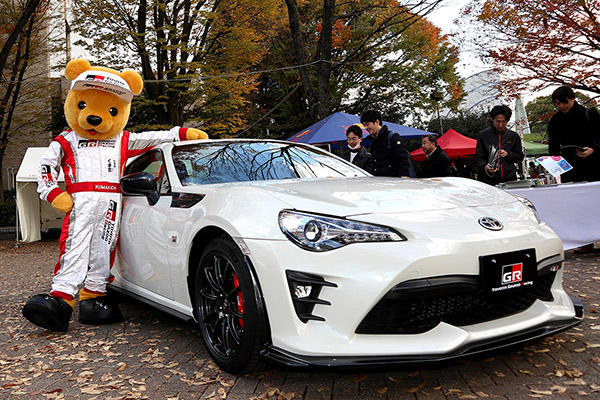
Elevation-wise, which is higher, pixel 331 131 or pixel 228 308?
pixel 331 131

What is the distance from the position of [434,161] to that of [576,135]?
1.76 m

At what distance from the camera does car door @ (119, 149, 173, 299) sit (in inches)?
135

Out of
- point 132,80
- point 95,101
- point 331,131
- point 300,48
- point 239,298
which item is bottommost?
point 239,298

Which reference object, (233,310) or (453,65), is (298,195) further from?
(453,65)

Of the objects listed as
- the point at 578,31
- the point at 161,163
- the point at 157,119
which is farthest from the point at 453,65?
the point at 161,163

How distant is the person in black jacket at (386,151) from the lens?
6133 millimetres

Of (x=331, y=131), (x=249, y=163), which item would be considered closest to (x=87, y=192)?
(x=249, y=163)

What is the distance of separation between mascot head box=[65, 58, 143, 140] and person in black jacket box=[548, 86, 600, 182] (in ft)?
15.3

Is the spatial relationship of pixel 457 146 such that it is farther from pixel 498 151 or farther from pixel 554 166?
pixel 554 166

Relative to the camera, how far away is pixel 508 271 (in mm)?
2389

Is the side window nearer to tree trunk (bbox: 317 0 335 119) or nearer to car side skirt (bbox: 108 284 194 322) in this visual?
car side skirt (bbox: 108 284 194 322)

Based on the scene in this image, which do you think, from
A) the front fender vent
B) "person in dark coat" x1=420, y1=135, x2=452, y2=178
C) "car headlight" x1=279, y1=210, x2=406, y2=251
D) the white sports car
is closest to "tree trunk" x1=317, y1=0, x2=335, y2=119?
"person in dark coat" x1=420, y1=135, x2=452, y2=178

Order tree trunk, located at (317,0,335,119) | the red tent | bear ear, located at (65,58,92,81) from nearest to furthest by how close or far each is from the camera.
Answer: bear ear, located at (65,58,92,81), tree trunk, located at (317,0,335,119), the red tent

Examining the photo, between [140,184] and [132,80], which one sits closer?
[140,184]
